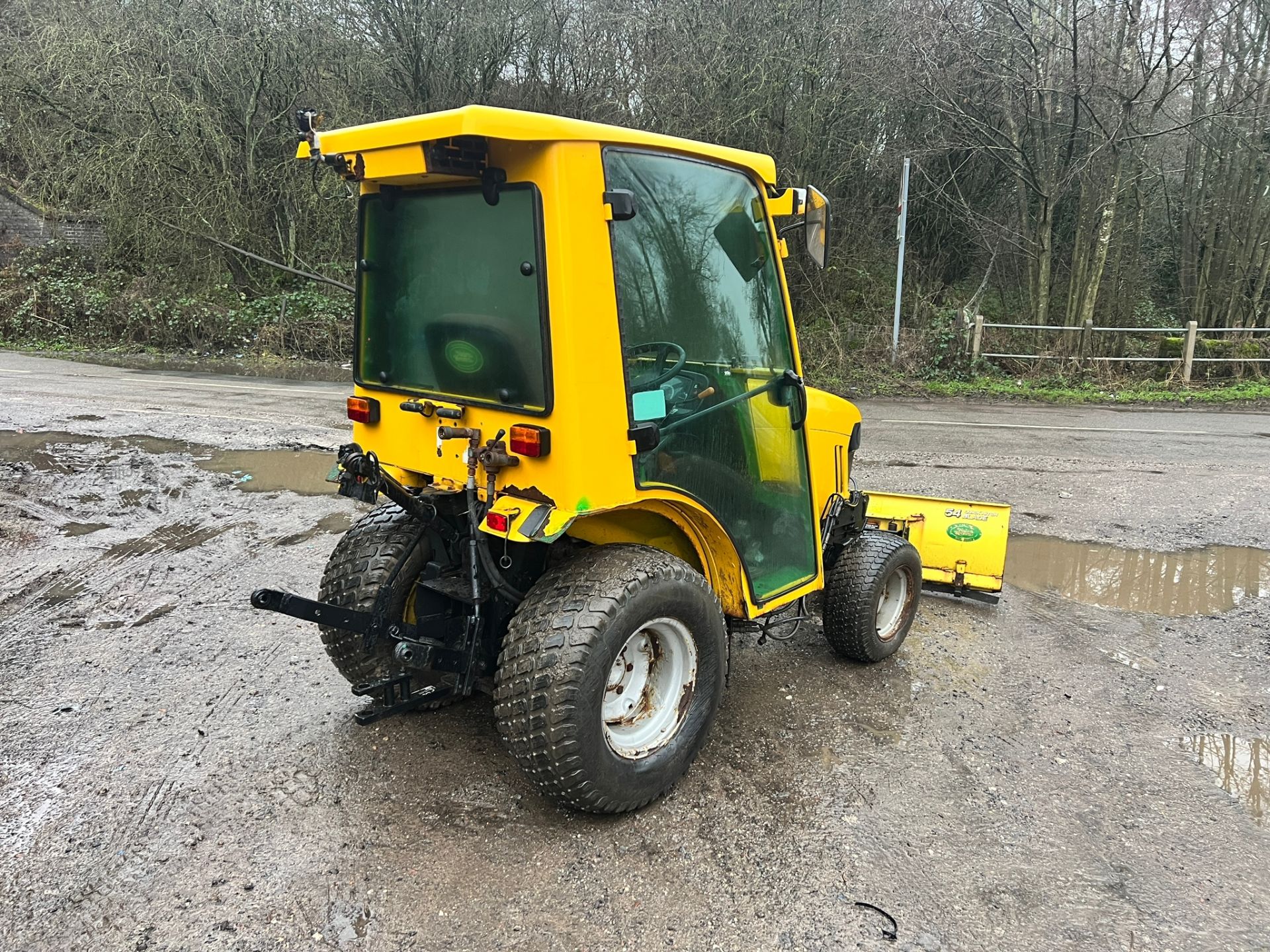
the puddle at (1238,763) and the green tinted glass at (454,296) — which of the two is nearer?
the green tinted glass at (454,296)

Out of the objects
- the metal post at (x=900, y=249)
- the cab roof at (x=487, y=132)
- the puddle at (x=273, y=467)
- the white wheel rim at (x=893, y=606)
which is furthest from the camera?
the metal post at (x=900, y=249)

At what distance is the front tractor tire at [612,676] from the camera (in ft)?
8.59

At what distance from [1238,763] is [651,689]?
246 centimetres

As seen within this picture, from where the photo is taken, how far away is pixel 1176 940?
2506 mm

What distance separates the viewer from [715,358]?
10.4ft

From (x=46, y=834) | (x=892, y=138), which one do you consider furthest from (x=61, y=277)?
(x=46, y=834)

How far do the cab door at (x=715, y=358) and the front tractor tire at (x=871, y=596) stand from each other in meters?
0.34

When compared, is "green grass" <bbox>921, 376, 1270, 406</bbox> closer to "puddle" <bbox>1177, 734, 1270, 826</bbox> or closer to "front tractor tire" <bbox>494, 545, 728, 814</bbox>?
"puddle" <bbox>1177, 734, 1270, 826</bbox>

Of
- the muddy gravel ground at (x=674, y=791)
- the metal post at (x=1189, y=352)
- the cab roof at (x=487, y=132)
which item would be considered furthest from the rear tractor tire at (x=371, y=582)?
the metal post at (x=1189, y=352)

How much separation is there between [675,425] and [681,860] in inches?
56.5

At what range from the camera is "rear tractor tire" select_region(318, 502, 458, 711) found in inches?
127

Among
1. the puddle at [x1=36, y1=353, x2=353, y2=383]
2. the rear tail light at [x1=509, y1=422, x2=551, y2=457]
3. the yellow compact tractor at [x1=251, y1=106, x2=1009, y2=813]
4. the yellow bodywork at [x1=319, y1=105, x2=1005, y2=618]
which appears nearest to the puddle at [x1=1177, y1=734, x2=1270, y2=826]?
the yellow compact tractor at [x1=251, y1=106, x2=1009, y2=813]

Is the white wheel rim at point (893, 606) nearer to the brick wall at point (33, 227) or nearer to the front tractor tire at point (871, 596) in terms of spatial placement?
the front tractor tire at point (871, 596)

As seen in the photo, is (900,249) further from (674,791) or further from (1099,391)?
(674,791)
